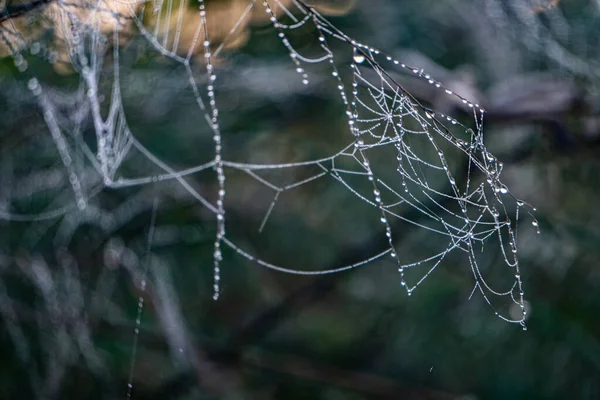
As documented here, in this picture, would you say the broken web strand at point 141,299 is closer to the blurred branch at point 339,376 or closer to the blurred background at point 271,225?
the blurred background at point 271,225

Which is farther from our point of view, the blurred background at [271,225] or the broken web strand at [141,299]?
the broken web strand at [141,299]

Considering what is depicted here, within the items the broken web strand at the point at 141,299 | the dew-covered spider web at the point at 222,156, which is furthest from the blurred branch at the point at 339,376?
the broken web strand at the point at 141,299

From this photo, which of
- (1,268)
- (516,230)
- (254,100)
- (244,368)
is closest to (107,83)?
(254,100)

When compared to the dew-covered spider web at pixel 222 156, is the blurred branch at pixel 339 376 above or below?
below

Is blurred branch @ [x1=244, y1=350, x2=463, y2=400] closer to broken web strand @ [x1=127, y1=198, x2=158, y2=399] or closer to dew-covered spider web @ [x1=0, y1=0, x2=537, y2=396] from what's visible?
dew-covered spider web @ [x1=0, y1=0, x2=537, y2=396]

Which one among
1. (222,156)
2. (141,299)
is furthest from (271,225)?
(141,299)

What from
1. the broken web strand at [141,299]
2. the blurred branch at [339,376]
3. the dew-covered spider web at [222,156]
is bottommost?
the blurred branch at [339,376]

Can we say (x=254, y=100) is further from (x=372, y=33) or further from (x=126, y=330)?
(x=126, y=330)

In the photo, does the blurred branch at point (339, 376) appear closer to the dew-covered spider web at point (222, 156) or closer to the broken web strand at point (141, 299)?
the dew-covered spider web at point (222, 156)

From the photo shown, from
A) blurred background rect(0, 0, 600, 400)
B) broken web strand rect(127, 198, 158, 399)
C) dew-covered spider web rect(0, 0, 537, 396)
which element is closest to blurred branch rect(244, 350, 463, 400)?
blurred background rect(0, 0, 600, 400)
